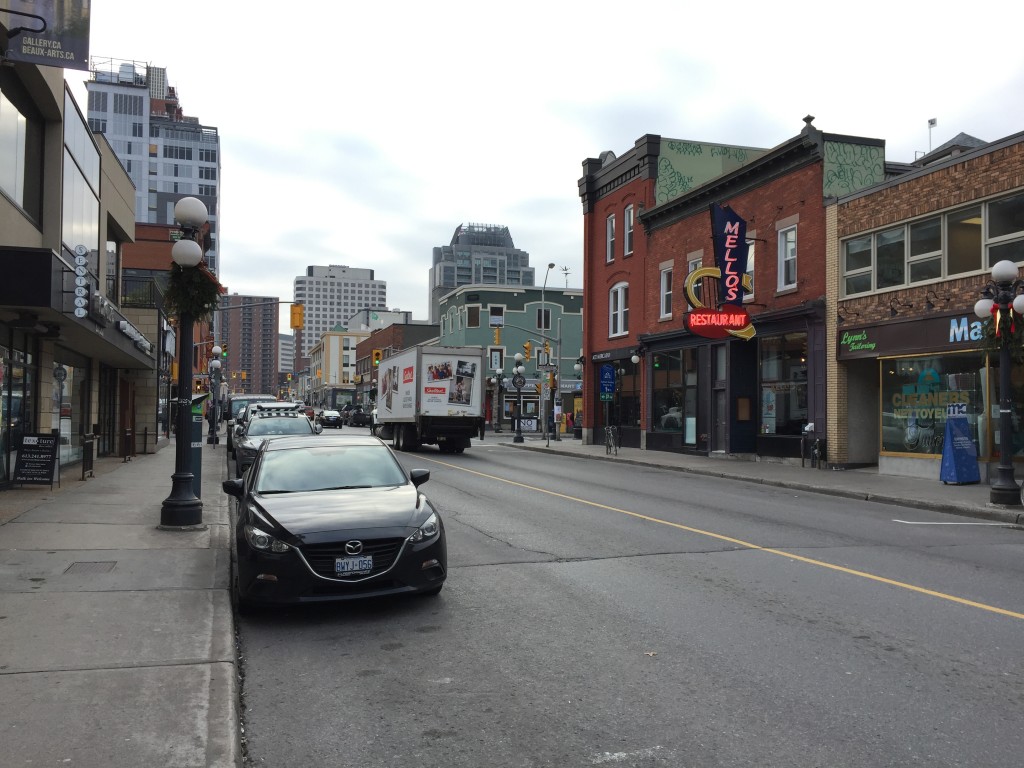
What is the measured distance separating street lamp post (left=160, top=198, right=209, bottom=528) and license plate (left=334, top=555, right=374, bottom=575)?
5.09 meters

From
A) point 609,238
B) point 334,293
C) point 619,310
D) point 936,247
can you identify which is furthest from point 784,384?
point 334,293

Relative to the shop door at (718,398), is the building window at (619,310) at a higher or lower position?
higher

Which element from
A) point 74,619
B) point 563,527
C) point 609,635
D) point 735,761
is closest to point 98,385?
point 563,527

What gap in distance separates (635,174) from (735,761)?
32.5 m

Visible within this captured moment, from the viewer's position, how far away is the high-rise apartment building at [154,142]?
11206 cm

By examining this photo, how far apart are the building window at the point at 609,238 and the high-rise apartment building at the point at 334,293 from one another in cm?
16060

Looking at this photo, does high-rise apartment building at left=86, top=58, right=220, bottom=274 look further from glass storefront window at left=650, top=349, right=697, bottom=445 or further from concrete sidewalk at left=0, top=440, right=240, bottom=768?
concrete sidewalk at left=0, top=440, right=240, bottom=768

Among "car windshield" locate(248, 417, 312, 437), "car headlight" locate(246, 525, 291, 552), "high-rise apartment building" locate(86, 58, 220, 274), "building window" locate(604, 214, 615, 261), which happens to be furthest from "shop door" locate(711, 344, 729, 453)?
"high-rise apartment building" locate(86, 58, 220, 274)

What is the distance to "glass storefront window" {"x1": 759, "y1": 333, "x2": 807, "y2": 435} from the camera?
24375 millimetres

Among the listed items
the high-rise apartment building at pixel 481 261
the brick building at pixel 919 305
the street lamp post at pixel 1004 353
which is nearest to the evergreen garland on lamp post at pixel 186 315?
the street lamp post at pixel 1004 353

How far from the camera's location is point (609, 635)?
646 cm

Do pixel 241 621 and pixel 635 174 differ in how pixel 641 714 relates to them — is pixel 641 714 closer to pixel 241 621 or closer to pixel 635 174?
pixel 241 621

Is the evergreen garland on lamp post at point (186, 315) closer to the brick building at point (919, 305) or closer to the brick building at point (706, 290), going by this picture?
the brick building at point (919, 305)

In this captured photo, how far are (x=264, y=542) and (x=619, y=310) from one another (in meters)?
30.6
